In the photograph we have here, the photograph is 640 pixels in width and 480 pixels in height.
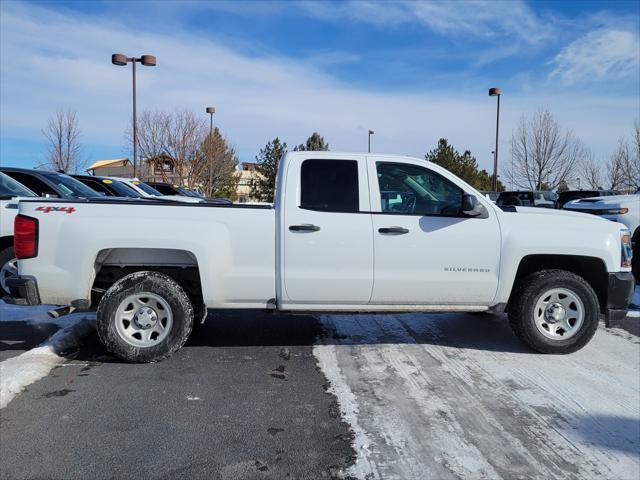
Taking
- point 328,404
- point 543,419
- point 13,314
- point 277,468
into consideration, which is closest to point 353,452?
point 277,468

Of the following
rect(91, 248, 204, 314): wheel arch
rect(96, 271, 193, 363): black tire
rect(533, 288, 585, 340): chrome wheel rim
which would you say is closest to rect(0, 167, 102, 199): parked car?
rect(91, 248, 204, 314): wheel arch

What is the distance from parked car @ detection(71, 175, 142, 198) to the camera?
10969 millimetres

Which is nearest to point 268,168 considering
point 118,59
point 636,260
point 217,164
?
point 217,164

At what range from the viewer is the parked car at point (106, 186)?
11.0 meters

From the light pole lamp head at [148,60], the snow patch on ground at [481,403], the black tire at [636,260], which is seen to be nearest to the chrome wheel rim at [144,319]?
the snow patch on ground at [481,403]

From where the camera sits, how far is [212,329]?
19.4 ft

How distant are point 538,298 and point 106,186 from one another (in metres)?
9.38

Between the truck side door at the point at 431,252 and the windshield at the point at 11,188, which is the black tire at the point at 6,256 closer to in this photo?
the windshield at the point at 11,188

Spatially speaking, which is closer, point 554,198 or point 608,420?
point 608,420

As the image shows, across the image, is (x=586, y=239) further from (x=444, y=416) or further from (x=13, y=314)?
(x=13, y=314)

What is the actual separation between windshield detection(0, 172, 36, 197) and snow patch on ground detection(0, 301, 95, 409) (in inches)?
63.2

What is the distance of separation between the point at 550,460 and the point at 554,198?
64.3ft

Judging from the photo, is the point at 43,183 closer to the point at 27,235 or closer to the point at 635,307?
the point at 27,235

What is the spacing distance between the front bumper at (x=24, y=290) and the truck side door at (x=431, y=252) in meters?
3.04
